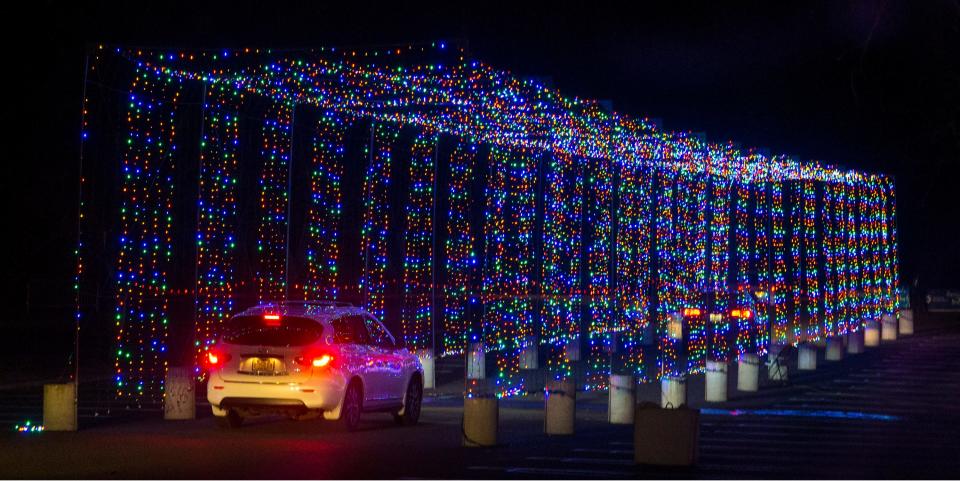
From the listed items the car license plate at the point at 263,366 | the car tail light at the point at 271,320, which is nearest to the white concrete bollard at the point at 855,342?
the car tail light at the point at 271,320

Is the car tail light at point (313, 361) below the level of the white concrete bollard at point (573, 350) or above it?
above

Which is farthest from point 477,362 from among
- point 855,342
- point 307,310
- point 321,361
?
point 855,342

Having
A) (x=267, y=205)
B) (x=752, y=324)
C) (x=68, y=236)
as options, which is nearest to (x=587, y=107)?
(x=267, y=205)

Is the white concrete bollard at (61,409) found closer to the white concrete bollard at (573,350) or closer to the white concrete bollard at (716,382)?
the white concrete bollard at (716,382)

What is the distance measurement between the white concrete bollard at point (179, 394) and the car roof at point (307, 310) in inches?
60.2

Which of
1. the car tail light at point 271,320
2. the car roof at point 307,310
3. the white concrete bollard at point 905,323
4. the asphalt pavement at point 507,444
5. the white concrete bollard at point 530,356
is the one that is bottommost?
the asphalt pavement at point 507,444

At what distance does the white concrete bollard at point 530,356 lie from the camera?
90.6 feet

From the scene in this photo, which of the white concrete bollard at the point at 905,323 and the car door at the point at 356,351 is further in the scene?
the white concrete bollard at the point at 905,323

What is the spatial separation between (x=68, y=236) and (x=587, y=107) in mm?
32932

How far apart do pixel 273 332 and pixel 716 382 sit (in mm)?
8245

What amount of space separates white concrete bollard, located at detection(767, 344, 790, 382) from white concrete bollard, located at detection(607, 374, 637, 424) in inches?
301

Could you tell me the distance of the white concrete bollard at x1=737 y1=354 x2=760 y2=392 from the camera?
2319 centimetres

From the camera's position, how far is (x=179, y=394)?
56.5ft

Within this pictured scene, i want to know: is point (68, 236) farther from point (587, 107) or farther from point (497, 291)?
point (587, 107)
